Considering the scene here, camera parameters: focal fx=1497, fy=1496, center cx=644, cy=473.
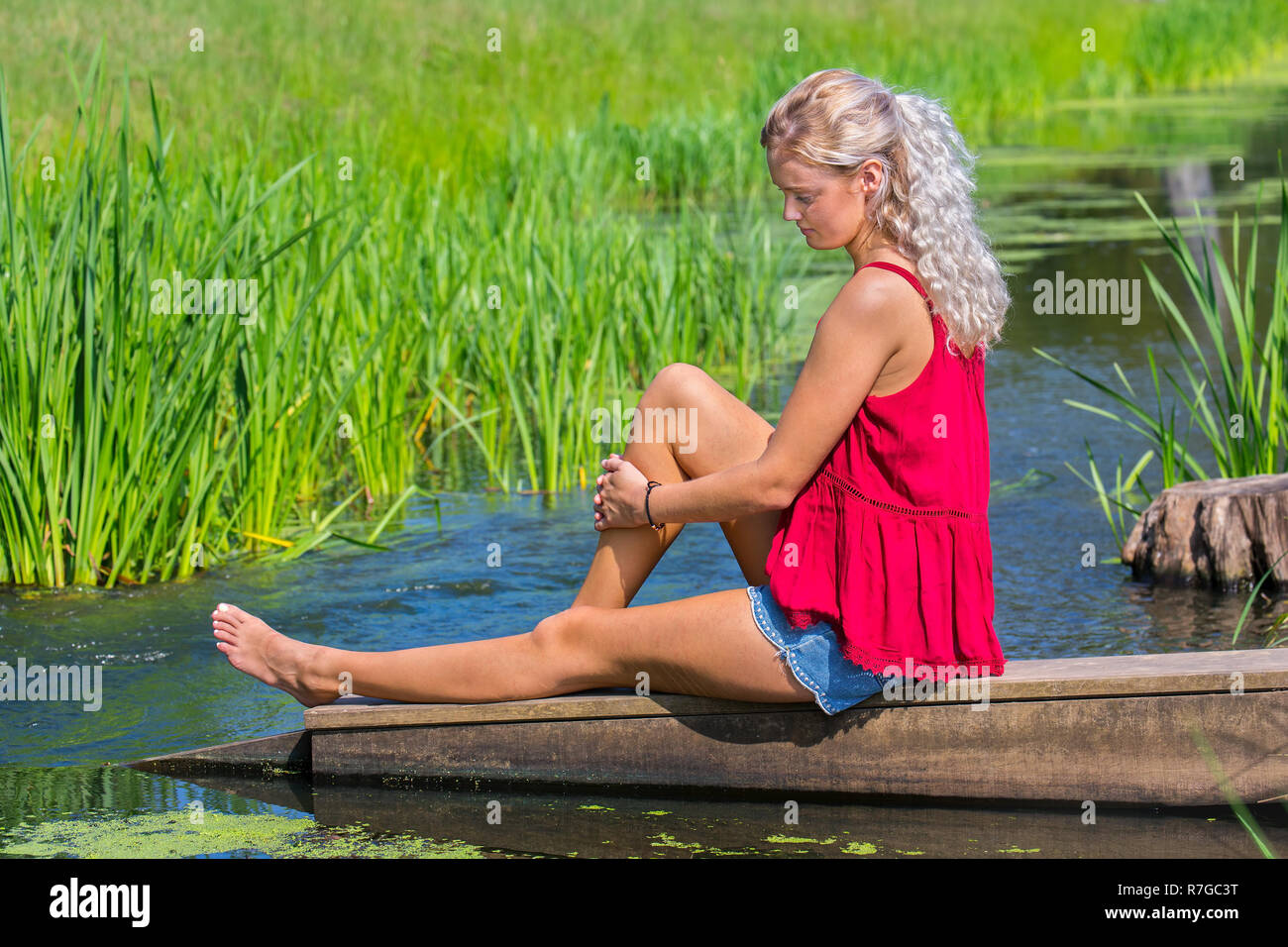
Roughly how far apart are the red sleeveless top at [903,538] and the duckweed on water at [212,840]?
71 cm

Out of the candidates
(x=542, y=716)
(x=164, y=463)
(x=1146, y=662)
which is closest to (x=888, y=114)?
(x=1146, y=662)

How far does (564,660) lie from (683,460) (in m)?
0.41

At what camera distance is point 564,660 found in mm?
2580

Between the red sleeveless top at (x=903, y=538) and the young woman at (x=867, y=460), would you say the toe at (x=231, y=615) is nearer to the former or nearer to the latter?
the young woman at (x=867, y=460)

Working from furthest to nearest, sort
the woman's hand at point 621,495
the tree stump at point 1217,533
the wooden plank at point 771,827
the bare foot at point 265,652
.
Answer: the tree stump at point 1217,533 → the bare foot at point 265,652 → the woman's hand at point 621,495 → the wooden plank at point 771,827

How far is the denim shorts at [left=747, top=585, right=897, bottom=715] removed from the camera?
2383 mm

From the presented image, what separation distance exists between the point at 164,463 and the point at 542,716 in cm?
160

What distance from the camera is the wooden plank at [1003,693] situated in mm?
2410

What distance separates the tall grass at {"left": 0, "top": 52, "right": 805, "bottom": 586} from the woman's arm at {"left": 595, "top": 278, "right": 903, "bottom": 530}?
63.6 inches

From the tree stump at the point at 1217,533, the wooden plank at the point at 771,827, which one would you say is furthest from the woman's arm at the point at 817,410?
the tree stump at the point at 1217,533

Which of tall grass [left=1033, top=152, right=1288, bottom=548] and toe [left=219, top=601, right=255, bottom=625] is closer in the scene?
toe [left=219, top=601, right=255, bottom=625]

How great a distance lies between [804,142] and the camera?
2332 mm

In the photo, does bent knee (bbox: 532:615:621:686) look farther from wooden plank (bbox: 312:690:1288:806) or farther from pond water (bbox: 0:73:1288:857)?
pond water (bbox: 0:73:1288:857)

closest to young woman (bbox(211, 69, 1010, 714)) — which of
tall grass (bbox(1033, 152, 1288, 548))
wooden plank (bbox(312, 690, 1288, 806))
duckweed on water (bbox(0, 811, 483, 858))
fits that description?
wooden plank (bbox(312, 690, 1288, 806))
